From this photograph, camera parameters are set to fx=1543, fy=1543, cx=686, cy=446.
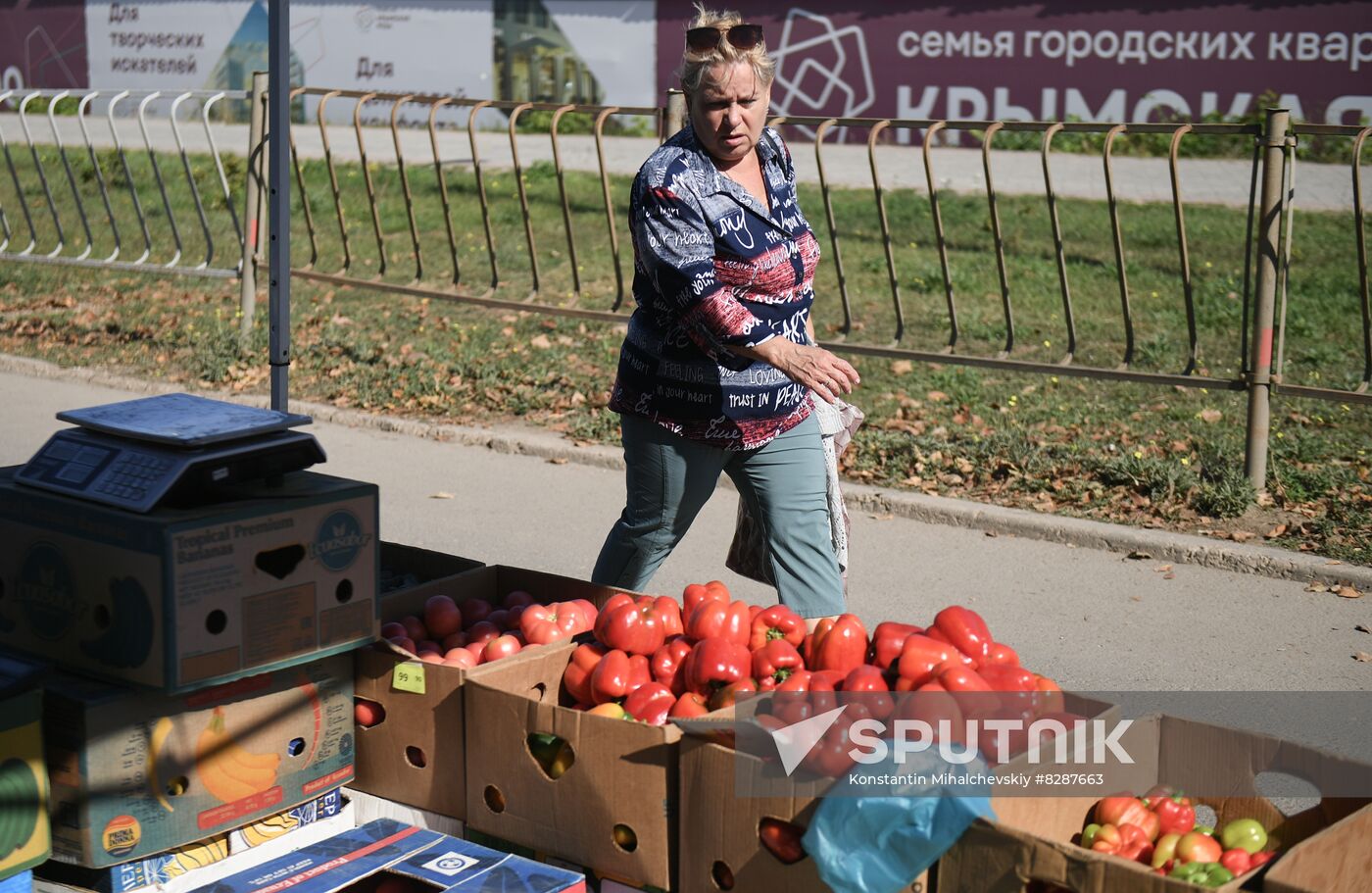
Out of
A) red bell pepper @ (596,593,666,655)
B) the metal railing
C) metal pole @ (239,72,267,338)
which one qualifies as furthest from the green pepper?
the metal railing

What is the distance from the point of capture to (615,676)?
361cm

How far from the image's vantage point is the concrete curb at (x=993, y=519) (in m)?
6.36

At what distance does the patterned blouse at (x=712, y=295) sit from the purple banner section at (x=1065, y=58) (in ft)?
54.7

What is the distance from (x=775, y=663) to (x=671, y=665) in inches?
10.8

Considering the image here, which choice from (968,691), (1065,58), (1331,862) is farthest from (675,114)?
(1065,58)

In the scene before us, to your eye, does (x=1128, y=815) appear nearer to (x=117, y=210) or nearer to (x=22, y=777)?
(x=22, y=777)

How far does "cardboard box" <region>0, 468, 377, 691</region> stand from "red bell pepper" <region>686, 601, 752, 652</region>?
78 cm

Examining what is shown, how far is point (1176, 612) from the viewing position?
600cm

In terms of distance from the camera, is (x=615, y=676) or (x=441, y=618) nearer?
(x=615, y=676)

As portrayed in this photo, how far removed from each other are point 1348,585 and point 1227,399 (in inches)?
121

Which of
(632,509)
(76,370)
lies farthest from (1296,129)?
(76,370)

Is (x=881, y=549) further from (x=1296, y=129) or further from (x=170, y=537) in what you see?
(x=170, y=537)

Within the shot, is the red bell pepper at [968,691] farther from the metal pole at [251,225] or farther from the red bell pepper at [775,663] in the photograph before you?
the metal pole at [251,225]

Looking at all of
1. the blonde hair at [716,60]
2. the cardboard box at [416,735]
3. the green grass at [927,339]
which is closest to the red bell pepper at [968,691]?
the cardboard box at [416,735]
